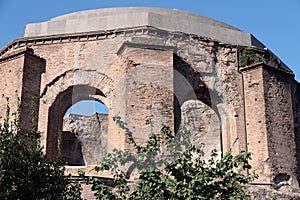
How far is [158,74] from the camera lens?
12242mm

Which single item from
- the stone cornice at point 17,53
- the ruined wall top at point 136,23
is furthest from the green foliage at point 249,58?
the stone cornice at point 17,53

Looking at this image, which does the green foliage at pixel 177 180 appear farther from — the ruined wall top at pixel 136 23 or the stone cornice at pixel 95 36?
the ruined wall top at pixel 136 23

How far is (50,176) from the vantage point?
7797 mm

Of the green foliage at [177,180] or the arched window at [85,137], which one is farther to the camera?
the arched window at [85,137]

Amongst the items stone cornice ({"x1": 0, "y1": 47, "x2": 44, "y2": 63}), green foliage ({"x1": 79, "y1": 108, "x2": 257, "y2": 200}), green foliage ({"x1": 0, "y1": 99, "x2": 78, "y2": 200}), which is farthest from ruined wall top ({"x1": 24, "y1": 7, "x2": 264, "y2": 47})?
green foliage ({"x1": 79, "y1": 108, "x2": 257, "y2": 200})

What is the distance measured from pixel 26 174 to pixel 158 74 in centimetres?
Result: 539

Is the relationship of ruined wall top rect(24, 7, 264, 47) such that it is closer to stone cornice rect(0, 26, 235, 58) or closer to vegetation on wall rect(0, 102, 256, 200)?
stone cornice rect(0, 26, 235, 58)

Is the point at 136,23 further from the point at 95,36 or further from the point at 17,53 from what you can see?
the point at 17,53

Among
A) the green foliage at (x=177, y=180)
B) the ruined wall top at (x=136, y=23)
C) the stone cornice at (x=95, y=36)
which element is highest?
the ruined wall top at (x=136, y=23)

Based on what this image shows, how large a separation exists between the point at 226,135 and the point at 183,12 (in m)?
3.53

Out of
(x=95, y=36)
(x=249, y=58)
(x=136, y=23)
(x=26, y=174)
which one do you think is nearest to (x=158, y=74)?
(x=136, y=23)

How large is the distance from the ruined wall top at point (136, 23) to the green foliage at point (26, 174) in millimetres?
6124

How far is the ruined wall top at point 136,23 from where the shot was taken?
44.1ft

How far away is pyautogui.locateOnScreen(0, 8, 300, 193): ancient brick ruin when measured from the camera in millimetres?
12641
